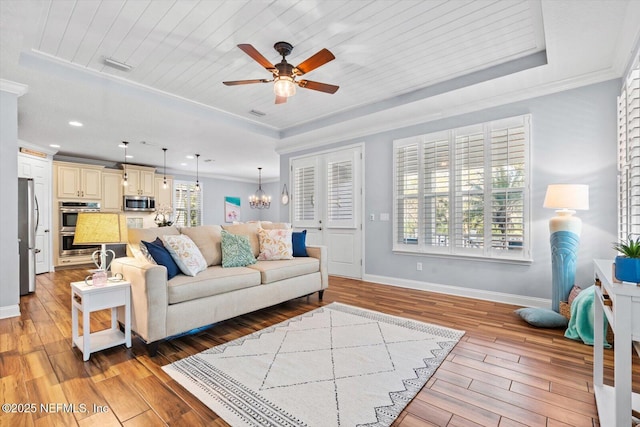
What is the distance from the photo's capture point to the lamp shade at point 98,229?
219 centimetres

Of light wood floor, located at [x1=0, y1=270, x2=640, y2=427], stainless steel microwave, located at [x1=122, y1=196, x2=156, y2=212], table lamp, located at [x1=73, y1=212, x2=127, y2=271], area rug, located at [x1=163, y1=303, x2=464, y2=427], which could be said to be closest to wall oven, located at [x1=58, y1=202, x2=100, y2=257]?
stainless steel microwave, located at [x1=122, y1=196, x2=156, y2=212]

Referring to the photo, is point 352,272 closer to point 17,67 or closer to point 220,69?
point 220,69

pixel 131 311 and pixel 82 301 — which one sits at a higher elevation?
pixel 82 301

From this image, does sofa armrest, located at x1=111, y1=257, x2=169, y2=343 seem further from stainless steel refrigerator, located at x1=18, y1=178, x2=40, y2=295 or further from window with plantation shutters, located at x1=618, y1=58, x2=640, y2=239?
window with plantation shutters, located at x1=618, y1=58, x2=640, y2=239

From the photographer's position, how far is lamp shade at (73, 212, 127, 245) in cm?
219

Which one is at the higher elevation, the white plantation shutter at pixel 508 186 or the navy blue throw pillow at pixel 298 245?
the white plantation shutter at pixel 508 186

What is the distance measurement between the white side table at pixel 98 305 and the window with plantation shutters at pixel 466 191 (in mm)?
3508

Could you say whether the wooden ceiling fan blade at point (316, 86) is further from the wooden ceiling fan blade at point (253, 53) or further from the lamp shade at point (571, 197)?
the lamp shade at point (571, 197)

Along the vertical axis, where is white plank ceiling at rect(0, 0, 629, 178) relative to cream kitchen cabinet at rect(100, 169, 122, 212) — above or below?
above

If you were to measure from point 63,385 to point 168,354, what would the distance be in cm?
62

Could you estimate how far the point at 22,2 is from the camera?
2076 mm

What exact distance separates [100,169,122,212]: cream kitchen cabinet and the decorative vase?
853 centimetres

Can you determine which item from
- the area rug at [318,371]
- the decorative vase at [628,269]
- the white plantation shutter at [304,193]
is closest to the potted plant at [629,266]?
the decorative vase at [628,269]

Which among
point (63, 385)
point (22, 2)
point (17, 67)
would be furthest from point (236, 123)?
point (63, 385)
